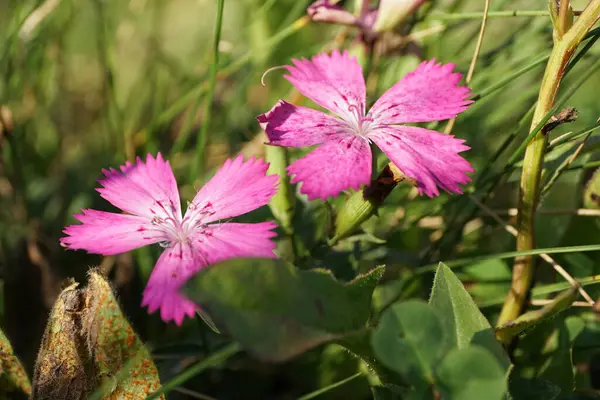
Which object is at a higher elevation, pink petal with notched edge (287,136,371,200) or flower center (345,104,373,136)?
flower center (345,104,373,136)

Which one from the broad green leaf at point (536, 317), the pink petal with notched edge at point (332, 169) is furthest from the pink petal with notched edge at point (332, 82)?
the broad green leaf at point (536, 317)

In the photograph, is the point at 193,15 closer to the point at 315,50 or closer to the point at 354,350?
the point at 315,50

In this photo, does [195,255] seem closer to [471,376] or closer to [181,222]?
[181,222]

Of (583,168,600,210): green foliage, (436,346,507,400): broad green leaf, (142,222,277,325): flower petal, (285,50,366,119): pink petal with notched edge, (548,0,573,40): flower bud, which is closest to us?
(436,346,507,400): broad green leaf

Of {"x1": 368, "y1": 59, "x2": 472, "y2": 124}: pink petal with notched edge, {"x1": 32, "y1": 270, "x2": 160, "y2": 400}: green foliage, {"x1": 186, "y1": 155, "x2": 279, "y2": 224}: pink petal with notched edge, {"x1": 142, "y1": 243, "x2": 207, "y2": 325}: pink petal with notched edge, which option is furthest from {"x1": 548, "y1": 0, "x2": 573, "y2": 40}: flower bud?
{"x1": 32, "y1": 270, "x2": 160, "y2": 400}: green foliage

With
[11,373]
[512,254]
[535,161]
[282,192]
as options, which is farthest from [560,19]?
[11,373]

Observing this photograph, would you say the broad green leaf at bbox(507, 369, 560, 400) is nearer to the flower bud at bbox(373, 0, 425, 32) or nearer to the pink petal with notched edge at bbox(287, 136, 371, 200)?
the pink petal with notched edge at bbox(287, 136, 371, 200)

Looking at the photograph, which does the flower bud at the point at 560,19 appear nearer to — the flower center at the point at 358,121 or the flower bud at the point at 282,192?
the flower center at the point at 358,121
